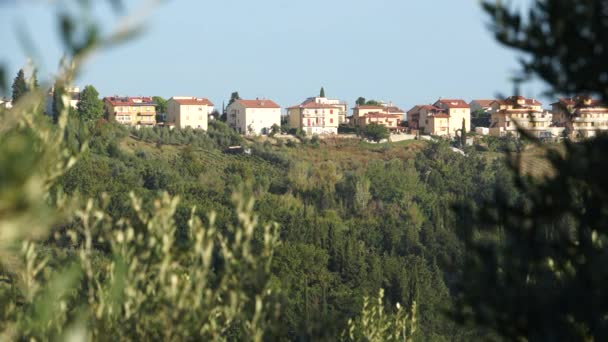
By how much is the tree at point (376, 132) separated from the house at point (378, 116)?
8.04ft

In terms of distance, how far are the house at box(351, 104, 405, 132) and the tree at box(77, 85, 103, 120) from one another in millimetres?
22919

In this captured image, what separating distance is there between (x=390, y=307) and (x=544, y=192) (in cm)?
3246

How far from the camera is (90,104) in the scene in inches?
2314

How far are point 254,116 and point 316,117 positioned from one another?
231 inches

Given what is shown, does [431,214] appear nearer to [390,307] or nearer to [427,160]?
[427,160]

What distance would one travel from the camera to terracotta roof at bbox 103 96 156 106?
222 ft

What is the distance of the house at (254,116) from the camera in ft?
224

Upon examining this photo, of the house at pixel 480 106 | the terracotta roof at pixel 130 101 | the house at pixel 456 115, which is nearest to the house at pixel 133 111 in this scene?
the terracotta roof at pixel 130 101

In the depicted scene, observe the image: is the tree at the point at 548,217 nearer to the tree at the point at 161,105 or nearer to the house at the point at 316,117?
the house at the point at 316,117

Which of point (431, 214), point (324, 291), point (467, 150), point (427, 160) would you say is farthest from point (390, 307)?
point (467, 150)

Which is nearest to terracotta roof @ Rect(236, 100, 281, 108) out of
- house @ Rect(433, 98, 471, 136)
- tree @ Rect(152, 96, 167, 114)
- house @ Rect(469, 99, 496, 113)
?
tree @ Rect(152, 96, 167, 114)

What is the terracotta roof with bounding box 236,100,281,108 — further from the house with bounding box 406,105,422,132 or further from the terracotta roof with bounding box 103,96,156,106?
the house with bounding box 406,105,422,132

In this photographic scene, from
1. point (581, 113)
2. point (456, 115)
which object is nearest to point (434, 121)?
point (456, 115)

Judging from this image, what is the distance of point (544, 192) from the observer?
3.44 meters
